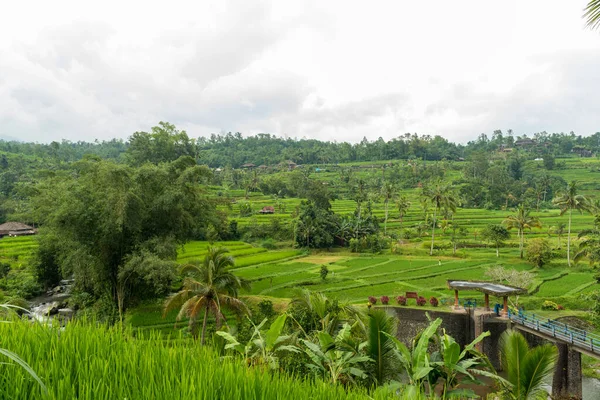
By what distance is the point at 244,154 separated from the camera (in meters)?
Answer: 116

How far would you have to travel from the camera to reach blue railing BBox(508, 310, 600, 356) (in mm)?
14293

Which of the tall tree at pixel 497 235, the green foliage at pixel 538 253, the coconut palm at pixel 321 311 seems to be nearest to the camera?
the coconut palm at pixel 321 311

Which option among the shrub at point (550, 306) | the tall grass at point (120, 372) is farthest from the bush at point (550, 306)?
the tall grass at point (120, 372)

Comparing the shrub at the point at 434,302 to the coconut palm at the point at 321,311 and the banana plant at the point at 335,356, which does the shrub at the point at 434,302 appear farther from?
the banana plant at the point at 335,356

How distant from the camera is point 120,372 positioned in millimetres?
3885

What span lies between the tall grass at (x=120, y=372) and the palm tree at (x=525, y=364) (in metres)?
4.36

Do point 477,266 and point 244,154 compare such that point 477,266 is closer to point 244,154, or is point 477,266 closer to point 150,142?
point 150,142

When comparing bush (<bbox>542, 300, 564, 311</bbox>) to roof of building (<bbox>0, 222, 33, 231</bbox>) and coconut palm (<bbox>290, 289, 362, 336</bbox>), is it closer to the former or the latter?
coconut palm (<bbox>290, 289, 362, 336</bbox>)

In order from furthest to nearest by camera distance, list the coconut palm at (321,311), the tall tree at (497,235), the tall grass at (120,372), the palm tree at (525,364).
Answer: the tall tree at (497,235)
the coconut palm at (321,311)
the palm tree at (525,364)
the tall grass at (120,372)

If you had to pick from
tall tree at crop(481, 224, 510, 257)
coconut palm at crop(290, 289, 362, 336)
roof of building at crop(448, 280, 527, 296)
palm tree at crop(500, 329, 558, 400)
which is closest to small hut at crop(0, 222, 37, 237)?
coconut palm at crop(290, 289, 362, 336)

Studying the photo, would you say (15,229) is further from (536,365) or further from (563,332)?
(536,365)

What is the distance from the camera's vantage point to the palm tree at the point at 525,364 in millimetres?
7020

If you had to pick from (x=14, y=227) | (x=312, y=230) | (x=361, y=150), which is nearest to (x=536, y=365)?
(x=312, y=230)

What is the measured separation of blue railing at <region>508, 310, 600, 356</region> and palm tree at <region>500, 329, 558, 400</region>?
8.83m
